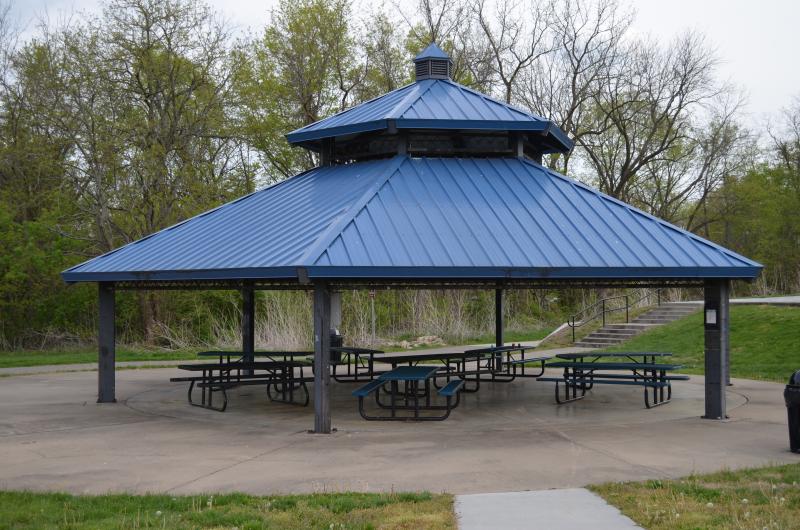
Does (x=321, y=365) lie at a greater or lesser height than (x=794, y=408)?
greater

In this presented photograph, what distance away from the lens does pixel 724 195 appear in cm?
4716

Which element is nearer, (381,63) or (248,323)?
(248,323)

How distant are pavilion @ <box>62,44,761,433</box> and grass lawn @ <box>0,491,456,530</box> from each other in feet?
12.0

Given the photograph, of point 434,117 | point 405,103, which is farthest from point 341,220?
point 405,103

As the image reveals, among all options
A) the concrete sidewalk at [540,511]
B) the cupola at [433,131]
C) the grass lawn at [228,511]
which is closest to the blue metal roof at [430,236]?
the cupola at [433,131]

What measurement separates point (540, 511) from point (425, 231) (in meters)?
5.60

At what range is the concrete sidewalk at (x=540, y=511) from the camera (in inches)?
230

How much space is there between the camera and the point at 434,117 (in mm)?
13664

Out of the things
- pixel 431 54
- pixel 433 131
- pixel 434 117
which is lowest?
pixel 433 131

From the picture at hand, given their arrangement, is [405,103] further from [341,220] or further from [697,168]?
[697,168]

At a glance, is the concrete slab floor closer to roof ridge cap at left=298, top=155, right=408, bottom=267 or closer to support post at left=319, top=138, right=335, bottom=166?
roof ridge cap at left=298, top=155, right=408, bottom=267

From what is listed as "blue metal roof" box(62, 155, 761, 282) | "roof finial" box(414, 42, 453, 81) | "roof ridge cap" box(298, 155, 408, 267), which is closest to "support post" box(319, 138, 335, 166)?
"blue metal roof" box(62, 155, 761, 282)

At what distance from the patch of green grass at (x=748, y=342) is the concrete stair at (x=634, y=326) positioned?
49 cm

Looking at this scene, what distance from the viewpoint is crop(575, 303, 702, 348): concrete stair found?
81.6ft
